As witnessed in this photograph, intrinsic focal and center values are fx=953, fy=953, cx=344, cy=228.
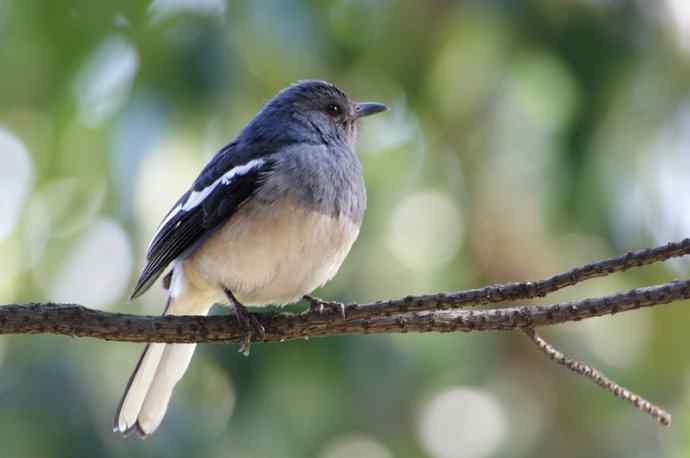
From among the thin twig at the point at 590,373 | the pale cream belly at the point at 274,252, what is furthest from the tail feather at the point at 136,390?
the thin twig at the point at 590,373

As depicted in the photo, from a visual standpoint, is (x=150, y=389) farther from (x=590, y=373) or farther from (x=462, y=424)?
(x=462, y=424)

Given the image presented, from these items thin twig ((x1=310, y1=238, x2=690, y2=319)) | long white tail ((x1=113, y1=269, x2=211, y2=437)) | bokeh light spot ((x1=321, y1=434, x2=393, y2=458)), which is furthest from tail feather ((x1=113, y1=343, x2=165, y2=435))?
bokeh light spot ((x1=321, y1=434, x2=393, y2=458))

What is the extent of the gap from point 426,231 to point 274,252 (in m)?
4.79

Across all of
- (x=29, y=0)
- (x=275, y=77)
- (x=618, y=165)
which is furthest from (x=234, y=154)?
(x=618, y=165)

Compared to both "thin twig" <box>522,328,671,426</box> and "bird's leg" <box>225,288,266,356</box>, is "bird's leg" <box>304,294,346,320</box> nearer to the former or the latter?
"bird's leg" <box>225,288,266,356</box>

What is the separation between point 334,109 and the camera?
4.66 m

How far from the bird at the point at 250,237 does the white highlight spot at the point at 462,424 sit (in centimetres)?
461

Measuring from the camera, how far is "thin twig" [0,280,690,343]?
2529 millimetres

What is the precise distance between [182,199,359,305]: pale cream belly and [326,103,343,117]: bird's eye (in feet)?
3.19

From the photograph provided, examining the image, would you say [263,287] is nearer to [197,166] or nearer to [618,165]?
[197,166]

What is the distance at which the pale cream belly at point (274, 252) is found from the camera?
365cm

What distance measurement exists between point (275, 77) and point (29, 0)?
1.81 m

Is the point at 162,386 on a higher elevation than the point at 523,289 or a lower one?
higher

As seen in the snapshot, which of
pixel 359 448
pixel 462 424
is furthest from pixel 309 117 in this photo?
pixel 462 424
